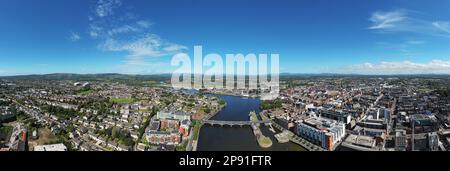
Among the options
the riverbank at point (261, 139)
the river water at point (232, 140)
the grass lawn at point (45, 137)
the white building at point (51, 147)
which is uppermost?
the white building at point (51, 147)

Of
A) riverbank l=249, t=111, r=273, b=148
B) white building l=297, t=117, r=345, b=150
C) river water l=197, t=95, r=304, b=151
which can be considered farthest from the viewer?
riverbank l=249, t=111, r=273, b=148

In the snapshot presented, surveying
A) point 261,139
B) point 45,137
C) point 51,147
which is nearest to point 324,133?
point 261,139

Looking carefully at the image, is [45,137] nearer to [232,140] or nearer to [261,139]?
[232,140]

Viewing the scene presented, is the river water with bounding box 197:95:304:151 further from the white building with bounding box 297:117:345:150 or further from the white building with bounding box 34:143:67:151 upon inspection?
the white building with bounding box 34:143:67:151

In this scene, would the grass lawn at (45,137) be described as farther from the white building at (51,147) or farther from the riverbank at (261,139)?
the riverbank at (261,139)

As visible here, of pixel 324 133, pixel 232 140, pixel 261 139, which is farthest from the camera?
pixel 232 140

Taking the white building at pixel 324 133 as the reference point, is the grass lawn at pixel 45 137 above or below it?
below

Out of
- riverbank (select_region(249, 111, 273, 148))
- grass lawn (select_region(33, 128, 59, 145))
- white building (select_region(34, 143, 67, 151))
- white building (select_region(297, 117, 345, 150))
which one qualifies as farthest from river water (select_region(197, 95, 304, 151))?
grass lawn (select_region(33, 128, 59, 145))

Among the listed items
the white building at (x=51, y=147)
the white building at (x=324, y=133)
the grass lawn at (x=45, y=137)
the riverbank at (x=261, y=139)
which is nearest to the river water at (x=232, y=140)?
the riverbank at (x=261, y=139)

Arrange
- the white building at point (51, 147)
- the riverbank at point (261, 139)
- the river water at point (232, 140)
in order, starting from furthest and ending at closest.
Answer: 1. the riverbank at point (261, 139)
2. the river water at point (232, 140)
3. the white building at point (51, 147)

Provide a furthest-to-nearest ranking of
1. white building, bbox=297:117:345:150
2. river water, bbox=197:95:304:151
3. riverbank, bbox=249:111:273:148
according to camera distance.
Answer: riverbank, bbox=249:111:273:148, river water, bbox=197:95:304:151, white building, bbox=297:117:345:150

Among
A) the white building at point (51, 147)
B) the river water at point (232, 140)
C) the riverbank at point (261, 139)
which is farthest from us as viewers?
the riverbank at point (261, 139)

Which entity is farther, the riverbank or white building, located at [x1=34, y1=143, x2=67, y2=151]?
the riverbank
